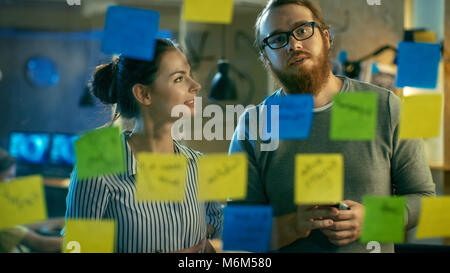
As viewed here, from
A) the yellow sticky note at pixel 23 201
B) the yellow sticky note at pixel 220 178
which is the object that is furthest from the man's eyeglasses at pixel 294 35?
the yellow sticky note at pixel 23 201

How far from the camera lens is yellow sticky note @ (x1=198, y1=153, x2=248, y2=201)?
25.5 inches

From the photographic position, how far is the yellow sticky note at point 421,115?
26.5 inches

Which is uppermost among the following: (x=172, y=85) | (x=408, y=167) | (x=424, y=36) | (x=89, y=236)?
(x=424, y=36)

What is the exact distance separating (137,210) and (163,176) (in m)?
0.08

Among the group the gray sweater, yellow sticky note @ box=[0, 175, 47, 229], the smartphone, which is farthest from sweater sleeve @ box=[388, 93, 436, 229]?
yellow sticky note @ box=[0, 175, 47, 229]

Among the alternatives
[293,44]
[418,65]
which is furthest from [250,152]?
[418,65]

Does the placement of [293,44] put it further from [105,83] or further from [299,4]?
[105,83]

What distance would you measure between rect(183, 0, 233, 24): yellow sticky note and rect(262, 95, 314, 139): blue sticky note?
0.16 metres

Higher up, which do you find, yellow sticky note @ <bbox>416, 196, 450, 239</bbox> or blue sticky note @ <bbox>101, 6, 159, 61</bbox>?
blue sticky note @ <bbox>101, 6, 159, 61</bbox>

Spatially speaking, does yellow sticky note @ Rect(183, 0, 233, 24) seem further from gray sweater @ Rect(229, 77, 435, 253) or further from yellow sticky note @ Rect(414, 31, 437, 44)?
yellow sticky note @ Rect(414, 31, 437, 44)

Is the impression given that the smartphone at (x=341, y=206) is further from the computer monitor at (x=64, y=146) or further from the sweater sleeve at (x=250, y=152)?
the computer monitor at (x=64, y=146)

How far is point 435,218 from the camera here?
0.69 m
